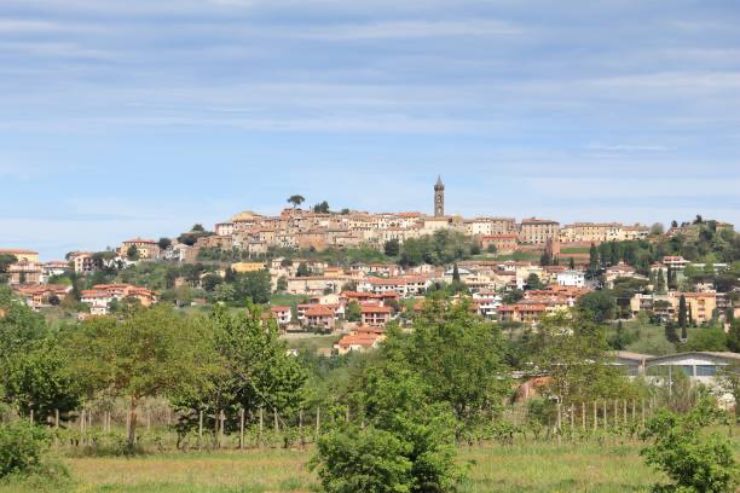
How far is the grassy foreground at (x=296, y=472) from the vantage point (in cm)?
1902

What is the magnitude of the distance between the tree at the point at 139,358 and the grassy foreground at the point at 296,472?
1.56 m

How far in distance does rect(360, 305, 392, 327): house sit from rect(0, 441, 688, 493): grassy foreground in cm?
8618

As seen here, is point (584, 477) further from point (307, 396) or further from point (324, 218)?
point (324, 218)

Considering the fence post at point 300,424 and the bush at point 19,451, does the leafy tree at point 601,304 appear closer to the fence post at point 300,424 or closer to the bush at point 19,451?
the fence post at point 300,424

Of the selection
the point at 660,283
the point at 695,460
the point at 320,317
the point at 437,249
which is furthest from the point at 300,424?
the point at 437,249

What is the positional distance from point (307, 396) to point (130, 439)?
5182 mm

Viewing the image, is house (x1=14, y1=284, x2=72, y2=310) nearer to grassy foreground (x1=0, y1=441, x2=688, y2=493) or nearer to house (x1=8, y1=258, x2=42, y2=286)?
house (x1=8, y1=258, x2=42, y2=286)

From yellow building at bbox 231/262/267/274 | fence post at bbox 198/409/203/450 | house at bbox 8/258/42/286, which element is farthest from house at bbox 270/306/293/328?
fence post at bbox 198/409/203/450

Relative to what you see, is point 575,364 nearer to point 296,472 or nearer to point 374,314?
point 296,472

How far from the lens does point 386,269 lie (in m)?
144

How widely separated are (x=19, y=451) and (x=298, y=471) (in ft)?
15.4

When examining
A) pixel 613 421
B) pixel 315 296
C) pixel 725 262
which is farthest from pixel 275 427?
pixel 725 262

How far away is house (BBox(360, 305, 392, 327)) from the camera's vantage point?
112m

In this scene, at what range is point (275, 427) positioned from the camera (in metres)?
28.3
